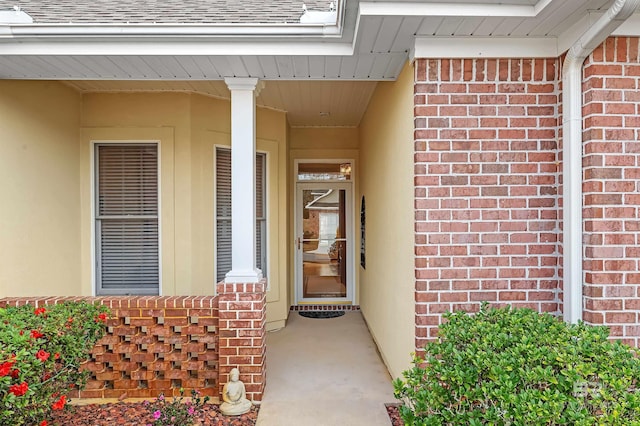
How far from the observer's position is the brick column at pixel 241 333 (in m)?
3.08

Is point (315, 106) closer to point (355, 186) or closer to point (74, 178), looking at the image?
point (355, 186)

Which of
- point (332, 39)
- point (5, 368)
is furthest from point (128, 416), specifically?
point (332, 39)

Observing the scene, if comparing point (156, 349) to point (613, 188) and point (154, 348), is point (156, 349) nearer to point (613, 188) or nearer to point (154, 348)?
point (154, 348)

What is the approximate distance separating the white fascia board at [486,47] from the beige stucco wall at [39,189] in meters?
3.68

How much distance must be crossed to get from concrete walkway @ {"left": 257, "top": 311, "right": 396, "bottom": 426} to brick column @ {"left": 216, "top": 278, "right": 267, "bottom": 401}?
28cm

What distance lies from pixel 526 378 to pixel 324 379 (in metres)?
2.33

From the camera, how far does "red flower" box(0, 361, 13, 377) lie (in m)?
1.73

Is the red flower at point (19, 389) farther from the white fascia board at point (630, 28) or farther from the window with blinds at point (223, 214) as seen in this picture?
the white fascia board at point (630, 28)

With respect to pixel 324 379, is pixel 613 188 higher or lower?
higher

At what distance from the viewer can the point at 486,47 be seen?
103 inches

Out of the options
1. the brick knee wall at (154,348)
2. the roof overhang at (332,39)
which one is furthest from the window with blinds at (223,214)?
the roof overhang at (332,39)

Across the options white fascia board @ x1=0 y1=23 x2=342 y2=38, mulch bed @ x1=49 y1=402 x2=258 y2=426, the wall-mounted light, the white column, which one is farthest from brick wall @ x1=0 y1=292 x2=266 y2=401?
the wall-mounted light

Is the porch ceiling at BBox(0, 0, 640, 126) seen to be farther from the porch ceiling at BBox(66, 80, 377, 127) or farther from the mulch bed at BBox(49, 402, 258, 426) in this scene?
the mulch bed at BBox(49, 402, 258, 426)

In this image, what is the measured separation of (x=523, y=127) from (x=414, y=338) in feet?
5.66
